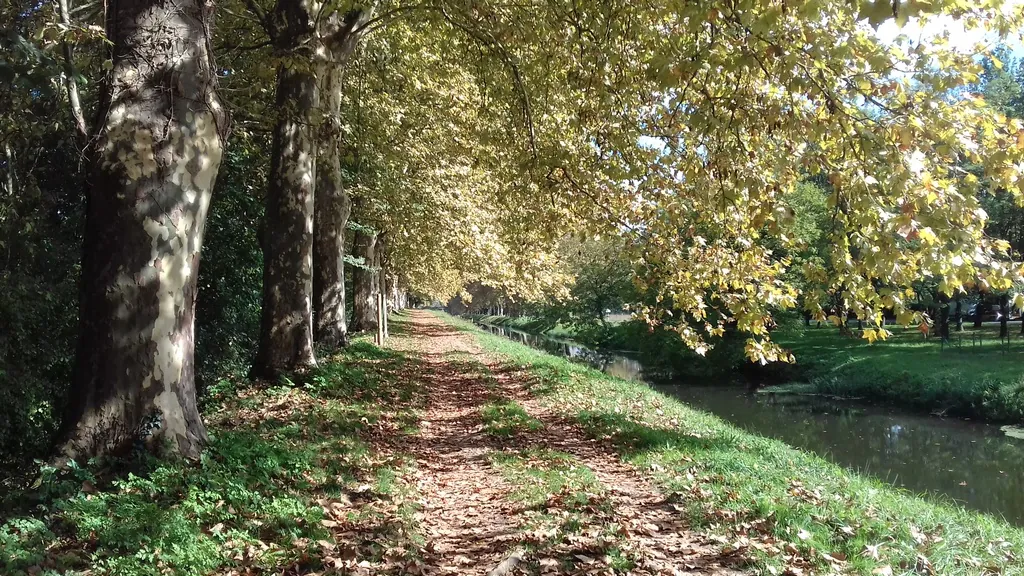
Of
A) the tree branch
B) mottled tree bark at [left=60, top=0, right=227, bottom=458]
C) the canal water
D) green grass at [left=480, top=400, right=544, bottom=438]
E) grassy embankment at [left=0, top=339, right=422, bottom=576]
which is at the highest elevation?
the tree branch

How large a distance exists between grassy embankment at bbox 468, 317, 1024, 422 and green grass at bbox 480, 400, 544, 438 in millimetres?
16794

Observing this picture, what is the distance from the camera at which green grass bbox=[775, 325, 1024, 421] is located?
20016mm

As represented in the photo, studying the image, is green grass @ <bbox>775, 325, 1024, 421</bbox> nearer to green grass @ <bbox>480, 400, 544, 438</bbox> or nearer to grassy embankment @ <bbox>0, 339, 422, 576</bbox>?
green grass @ <bbox>480, 400, 544, 438</bbox>

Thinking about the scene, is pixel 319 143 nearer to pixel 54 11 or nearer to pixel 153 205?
pixel 54 11

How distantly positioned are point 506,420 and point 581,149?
421 cm

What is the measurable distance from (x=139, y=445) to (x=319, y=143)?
6868 millimetres

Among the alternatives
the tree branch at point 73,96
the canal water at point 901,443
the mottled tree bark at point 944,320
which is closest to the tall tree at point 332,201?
the tree branch at point 73,96

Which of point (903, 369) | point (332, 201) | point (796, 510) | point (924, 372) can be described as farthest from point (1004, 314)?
point (796, 510)

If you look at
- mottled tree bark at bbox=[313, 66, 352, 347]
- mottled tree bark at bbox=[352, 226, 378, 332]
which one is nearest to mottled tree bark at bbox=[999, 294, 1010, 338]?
mottled tree bark at bbox=[352, 226, 378, 332]

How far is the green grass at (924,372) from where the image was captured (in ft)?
65.7

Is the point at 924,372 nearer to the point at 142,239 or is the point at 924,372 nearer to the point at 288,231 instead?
the point at 288,231

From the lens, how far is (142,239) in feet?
16.1

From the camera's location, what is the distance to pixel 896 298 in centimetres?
414

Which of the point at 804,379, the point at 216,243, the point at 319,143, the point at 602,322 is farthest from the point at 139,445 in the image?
the point at 602,322
